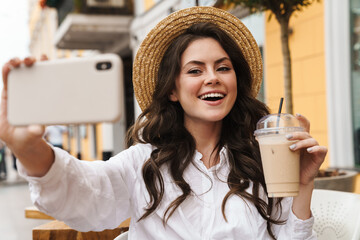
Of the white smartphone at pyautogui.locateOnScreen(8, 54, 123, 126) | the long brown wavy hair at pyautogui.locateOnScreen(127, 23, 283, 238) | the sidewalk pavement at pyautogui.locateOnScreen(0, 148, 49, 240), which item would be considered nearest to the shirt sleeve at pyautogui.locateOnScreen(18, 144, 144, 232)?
the long brown wavy hair at pyautogui.locateOnScreen(127, 23, 283, 238)

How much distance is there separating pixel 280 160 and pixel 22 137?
867 millimetres

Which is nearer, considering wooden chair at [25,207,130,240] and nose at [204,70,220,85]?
nose at [204,70,220,85]

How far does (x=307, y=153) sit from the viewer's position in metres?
1.63

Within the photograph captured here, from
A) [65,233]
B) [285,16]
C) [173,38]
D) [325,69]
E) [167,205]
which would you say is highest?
[285,16]

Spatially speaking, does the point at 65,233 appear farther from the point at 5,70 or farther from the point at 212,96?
the point at 5,70

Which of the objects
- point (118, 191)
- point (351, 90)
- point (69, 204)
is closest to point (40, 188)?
point (69, 204)

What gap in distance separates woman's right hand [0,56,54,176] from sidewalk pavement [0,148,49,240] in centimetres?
462

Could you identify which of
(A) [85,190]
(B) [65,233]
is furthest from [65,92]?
(B) [65,233]

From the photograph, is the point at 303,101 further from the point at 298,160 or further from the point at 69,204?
the point at 69,204

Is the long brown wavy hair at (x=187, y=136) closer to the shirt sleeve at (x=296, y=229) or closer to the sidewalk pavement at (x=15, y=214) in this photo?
the shirt sleeve at (x=296, y=229)

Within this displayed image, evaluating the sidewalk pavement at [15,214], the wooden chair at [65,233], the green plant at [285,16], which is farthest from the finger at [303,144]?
the sidewalk pavement at [15,214]

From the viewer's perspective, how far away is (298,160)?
1.54 metres

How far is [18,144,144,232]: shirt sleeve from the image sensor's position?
1276 millimetres

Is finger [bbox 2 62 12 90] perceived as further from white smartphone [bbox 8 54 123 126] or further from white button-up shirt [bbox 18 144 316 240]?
white button-up shirt [bbox 18 144 316 240]
